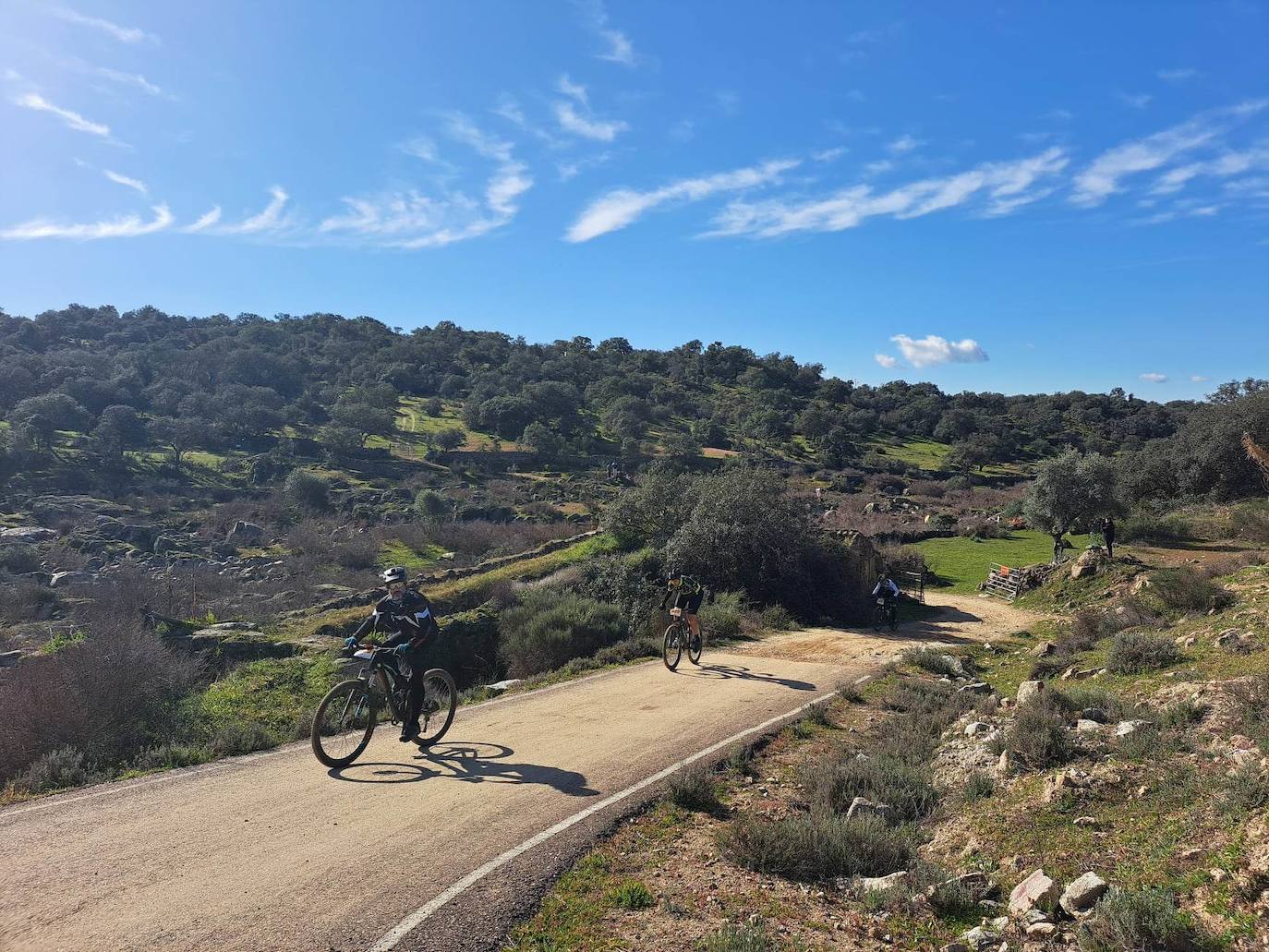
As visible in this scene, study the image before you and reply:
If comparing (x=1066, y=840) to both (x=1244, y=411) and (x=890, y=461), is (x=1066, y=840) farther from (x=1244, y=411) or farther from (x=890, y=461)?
(x=890, y=461)

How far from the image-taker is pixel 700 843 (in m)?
5.91

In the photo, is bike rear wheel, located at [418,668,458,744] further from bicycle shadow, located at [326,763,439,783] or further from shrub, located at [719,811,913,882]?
shrub, located at [719,811,913,882]

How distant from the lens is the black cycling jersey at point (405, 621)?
7.75 m

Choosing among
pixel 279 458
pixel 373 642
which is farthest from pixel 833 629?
pixel 279 458

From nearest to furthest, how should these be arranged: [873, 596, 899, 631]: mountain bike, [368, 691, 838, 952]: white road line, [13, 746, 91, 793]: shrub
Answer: [368, 691, 838, 952]: white road line → [13, 746, 91, 793]: shrub → [873, 596, 899, 631]: mountain bike

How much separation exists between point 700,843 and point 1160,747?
408 centimetres

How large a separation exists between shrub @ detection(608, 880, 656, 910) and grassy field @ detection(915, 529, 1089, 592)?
25470 mm

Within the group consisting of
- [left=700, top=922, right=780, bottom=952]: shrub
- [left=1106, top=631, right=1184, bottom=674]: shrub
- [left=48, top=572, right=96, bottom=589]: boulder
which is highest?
[left=1106, top=631, right=1184, bottom=674]: shrub

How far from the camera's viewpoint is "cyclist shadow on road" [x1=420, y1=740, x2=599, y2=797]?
22.7ft

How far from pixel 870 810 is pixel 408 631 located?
506 cm

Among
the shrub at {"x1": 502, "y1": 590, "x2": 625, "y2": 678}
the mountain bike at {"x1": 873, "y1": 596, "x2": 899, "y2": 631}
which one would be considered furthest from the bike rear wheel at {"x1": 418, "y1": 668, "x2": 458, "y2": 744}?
the mountain bike at {"x1": 873, "y1": 596, "x2": 899, "y2": 631}

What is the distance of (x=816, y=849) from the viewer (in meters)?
5.49

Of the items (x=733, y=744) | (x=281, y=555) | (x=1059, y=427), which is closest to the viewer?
(x=733, y=744)

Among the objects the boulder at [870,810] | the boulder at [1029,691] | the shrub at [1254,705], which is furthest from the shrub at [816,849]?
the boulder at [1029,691]
